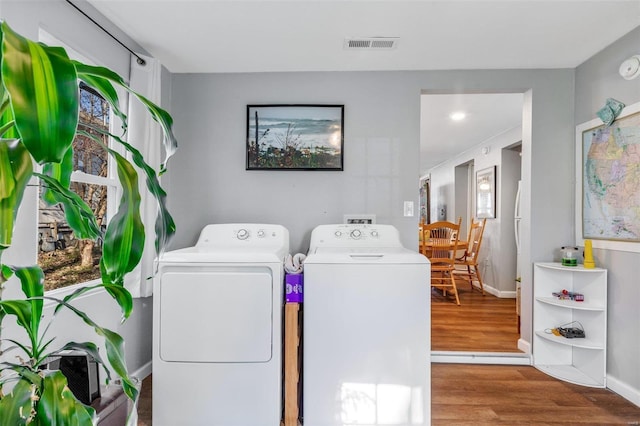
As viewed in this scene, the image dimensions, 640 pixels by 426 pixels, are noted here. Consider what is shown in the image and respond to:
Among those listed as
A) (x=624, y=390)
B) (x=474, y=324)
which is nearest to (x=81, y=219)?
(x=624, y=390)

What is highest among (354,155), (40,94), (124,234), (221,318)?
(354,155)

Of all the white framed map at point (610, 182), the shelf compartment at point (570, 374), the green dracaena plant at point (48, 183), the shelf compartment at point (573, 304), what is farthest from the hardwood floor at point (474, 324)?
the green dracaena plant at point (48, 183)

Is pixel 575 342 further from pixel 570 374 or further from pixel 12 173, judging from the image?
pixel 12 173

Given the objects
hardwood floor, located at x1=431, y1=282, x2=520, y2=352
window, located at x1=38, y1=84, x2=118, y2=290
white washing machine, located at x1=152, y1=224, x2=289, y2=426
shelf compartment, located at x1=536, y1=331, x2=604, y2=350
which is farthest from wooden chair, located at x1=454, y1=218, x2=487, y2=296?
window, located at x1=38, y1=84, x2=118, y2=290

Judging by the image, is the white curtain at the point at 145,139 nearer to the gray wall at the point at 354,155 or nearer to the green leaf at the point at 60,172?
the gray wall at the point at 354,155

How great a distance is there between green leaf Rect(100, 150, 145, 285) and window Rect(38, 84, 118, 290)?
1124mm

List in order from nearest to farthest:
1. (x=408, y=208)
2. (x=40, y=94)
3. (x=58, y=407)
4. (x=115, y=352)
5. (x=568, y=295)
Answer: (x=40, y=94) < (x=58, y=407) < (x=115, y=352) < (x=568, y=295) < (x=408, y=208)

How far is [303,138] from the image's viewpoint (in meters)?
2.53

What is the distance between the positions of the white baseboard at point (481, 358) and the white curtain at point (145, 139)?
2160 millimetres

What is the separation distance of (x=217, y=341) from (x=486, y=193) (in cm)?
459

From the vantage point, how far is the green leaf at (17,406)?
0.60 meters

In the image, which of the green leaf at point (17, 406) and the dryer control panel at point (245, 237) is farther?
the dryer control panel at point (245, 237)

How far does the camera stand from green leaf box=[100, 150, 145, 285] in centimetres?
71

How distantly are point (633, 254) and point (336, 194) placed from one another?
74.9 inches
